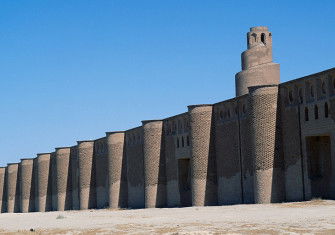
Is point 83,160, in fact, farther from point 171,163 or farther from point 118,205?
point 171,163

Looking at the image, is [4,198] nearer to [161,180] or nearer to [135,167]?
[135,167]

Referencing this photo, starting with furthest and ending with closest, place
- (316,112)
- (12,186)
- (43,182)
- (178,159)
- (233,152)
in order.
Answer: (12,186), (43,182), (178,159), (233,152), (316,112)

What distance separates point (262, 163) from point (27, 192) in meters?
37.5

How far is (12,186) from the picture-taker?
6800cm

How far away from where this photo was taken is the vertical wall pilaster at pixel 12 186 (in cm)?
6725

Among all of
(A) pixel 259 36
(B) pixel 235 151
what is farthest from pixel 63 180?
(B) pixel 235 151

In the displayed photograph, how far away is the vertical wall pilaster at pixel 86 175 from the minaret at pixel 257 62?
12.1m

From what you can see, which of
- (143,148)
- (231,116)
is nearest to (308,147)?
(231,116)

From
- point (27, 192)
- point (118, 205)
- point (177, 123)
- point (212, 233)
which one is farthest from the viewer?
point (27, 192)

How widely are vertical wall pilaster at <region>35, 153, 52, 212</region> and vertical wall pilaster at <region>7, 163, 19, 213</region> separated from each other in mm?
8439

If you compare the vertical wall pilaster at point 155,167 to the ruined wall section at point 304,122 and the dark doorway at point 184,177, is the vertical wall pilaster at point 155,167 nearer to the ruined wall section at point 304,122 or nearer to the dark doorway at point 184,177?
the dark doorway at point 184,177

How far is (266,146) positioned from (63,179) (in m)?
29.0

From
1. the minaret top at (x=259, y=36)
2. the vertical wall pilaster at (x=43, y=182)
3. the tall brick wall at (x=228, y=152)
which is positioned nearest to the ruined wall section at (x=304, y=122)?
the tall brick wall at (x=228, y=152)

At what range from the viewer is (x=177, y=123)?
3884 cm
